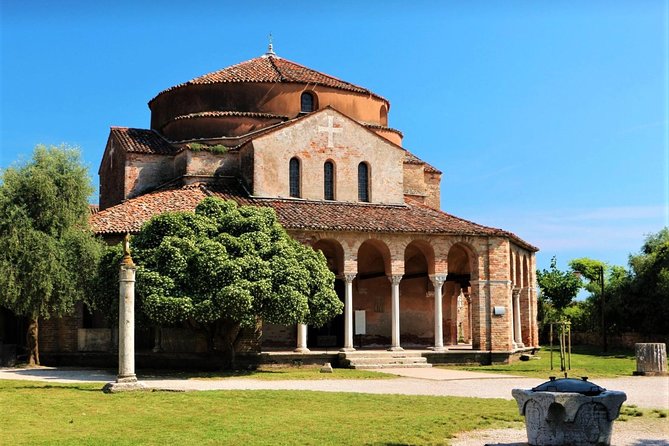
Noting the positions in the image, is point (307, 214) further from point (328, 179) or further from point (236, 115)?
point (236, 115)

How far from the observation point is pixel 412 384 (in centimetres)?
2361

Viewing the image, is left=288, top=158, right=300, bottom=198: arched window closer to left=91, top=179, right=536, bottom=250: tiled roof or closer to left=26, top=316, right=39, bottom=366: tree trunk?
left=91, top=179, right=536, bottom=250: tiled roof

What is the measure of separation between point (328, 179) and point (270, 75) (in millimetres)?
6649

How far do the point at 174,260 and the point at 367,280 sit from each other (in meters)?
A: 13.7

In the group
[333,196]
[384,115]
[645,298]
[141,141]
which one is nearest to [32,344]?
[141,141]

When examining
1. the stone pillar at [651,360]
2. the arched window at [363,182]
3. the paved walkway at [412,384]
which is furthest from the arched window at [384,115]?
the stone pillar at [651,360]

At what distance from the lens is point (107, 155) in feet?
132

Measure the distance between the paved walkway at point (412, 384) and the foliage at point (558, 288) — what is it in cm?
3721

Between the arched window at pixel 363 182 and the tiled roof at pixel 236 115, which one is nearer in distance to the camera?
the arched window at pixel 363 182

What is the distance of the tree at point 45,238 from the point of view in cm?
2689

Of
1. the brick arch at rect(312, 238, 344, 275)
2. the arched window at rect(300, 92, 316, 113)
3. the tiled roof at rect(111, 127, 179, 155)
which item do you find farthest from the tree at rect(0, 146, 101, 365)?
the arched window at rect(300, 92, 316, 113)

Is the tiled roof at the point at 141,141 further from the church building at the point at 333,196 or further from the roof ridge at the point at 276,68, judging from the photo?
the roof ridge at the point at 276,68

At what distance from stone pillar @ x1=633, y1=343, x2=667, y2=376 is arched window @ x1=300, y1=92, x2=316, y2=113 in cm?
1806

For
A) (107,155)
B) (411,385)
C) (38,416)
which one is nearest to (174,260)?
(411,385)
